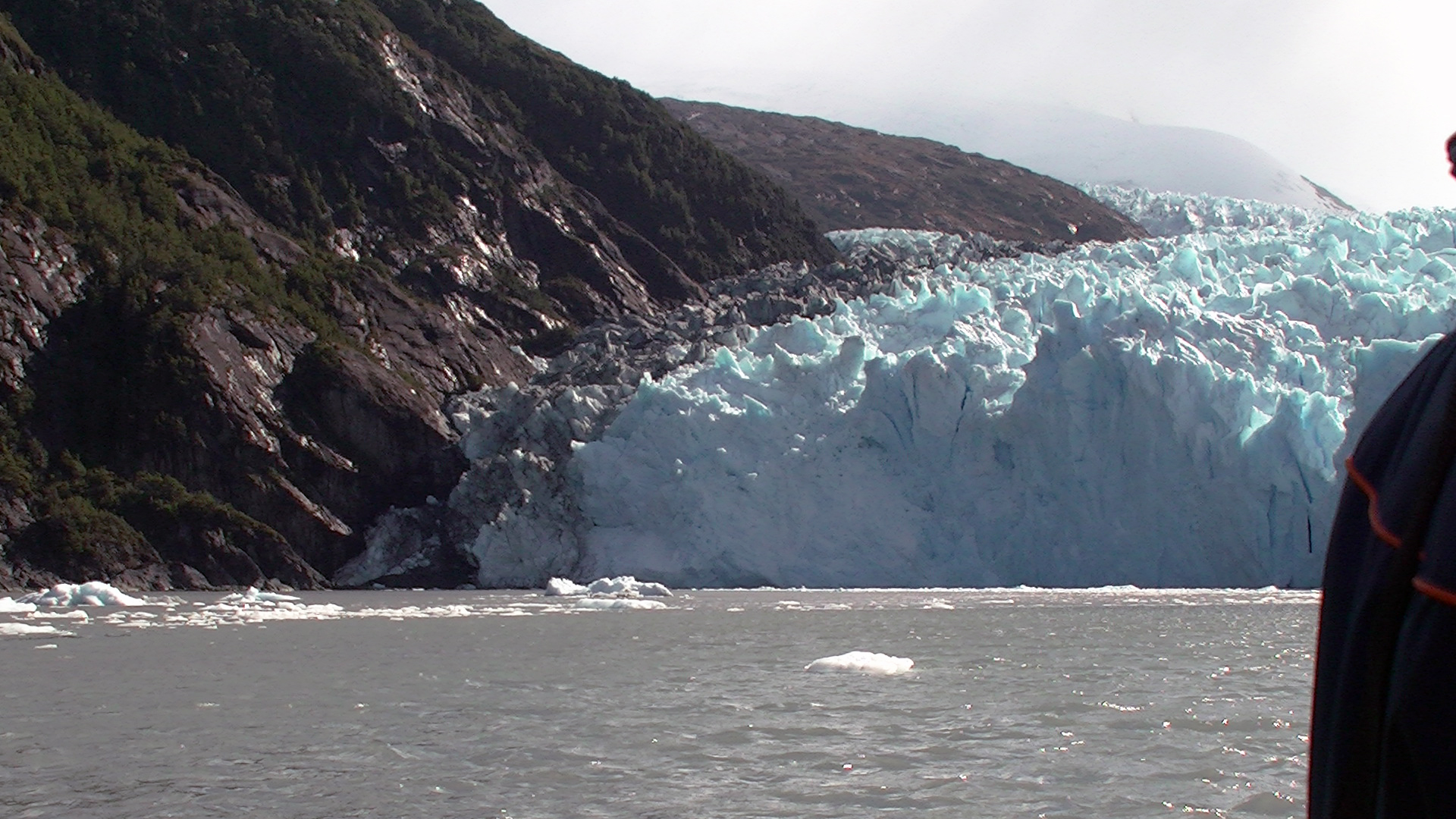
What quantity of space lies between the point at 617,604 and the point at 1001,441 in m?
6.90

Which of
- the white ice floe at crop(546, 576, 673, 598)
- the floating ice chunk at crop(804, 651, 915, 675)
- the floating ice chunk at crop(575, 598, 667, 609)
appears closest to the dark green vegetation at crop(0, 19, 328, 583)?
the white ice floe at crop(546, 576, 673, 598)

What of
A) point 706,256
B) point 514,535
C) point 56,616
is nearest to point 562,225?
point 706,256

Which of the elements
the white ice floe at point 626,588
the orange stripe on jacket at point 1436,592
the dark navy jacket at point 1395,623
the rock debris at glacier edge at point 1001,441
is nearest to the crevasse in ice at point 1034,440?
the rock debris at glacier edge at point 1001,441

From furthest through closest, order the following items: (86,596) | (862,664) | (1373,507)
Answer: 1. (86,596)
2. (862,664)
3. (1373,507)

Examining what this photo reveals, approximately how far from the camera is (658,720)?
28.0 feet

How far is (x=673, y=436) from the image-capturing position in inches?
888

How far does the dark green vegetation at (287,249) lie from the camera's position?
25000 millimetres

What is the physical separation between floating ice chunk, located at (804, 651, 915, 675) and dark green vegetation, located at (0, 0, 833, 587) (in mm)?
16044

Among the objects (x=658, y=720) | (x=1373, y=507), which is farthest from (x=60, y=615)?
(x=1373, y=507)

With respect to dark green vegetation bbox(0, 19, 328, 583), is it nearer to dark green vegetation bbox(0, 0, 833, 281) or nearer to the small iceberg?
dark green vegetation bbox(0, 0, 833, 281)

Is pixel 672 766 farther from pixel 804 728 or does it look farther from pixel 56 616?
pixel 56 616

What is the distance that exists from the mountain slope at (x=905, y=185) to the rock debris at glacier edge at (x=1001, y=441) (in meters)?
32.6

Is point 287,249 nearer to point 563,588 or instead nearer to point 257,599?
point 257,599

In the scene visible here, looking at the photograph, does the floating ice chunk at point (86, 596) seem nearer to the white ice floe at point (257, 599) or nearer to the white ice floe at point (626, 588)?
the white ice floe at point (257, 599)
